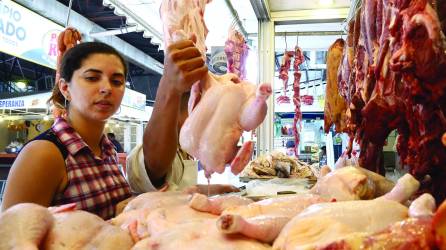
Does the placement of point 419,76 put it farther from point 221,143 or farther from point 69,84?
point 69,84

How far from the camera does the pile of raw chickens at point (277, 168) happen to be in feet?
14.2

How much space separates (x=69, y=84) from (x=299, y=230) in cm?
207

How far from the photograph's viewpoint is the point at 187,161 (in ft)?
10.9

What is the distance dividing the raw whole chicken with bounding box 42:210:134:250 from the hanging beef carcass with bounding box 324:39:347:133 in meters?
2.92

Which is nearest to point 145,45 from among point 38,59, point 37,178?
point 38,59

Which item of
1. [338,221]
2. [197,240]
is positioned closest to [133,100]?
[197,240]

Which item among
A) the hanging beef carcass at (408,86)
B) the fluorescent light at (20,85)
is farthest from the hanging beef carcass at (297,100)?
the fluorescent light at (20,85)

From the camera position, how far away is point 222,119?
1604mm

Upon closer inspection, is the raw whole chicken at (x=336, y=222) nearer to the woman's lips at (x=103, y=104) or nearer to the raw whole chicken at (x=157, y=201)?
the raw whole chicken at (x=157, y=201)

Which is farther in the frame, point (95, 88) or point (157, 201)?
point (95, 88)

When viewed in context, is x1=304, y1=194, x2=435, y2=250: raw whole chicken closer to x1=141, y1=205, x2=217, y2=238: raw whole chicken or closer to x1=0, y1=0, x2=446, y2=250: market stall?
x1=0, y1=0, x2=446, y2=250: market stall

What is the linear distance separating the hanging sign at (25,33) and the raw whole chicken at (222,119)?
4.33 m

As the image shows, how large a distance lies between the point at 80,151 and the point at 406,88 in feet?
6.08

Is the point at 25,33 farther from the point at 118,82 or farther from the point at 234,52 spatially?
the point at 118,82
